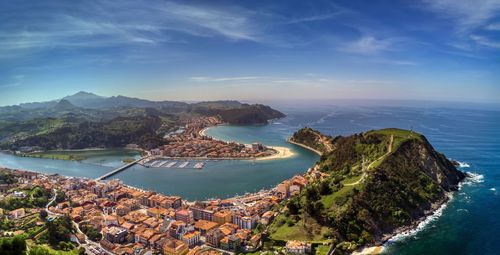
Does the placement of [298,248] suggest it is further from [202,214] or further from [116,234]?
[116,234]

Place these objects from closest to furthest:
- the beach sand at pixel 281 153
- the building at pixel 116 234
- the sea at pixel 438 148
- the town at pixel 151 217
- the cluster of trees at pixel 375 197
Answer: the sea at pixel 438 148, the town at pixel 151 217, the cluster of trees at pixel 375 197, the building at pixel 116 234, the beach sand at pixel 281 153

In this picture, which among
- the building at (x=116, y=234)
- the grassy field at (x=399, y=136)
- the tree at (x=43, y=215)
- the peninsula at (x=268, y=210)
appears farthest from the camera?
the grassy field at (x=399, y=136)

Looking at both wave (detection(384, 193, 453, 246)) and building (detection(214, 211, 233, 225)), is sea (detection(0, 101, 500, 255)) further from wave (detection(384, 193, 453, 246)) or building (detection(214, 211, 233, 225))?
building (detection(214, 211, 233, 225))

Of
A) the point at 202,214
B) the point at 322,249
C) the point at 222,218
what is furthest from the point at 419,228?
the point at 202,214

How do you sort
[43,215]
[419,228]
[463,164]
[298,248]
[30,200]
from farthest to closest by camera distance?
1. [463,164]
2. [30,200]
3. [43,215]
4. [419,228]
5. [298,248]

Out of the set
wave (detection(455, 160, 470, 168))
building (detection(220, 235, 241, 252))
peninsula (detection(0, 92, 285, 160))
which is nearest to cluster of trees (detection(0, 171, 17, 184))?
peninsula (detection(0, 92, 285, 160))

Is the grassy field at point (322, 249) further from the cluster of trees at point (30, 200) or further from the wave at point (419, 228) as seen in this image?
the cluster of trees at point (30, 200)

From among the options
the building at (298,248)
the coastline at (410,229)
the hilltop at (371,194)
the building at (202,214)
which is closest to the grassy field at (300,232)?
the hilltop at (371,194)
